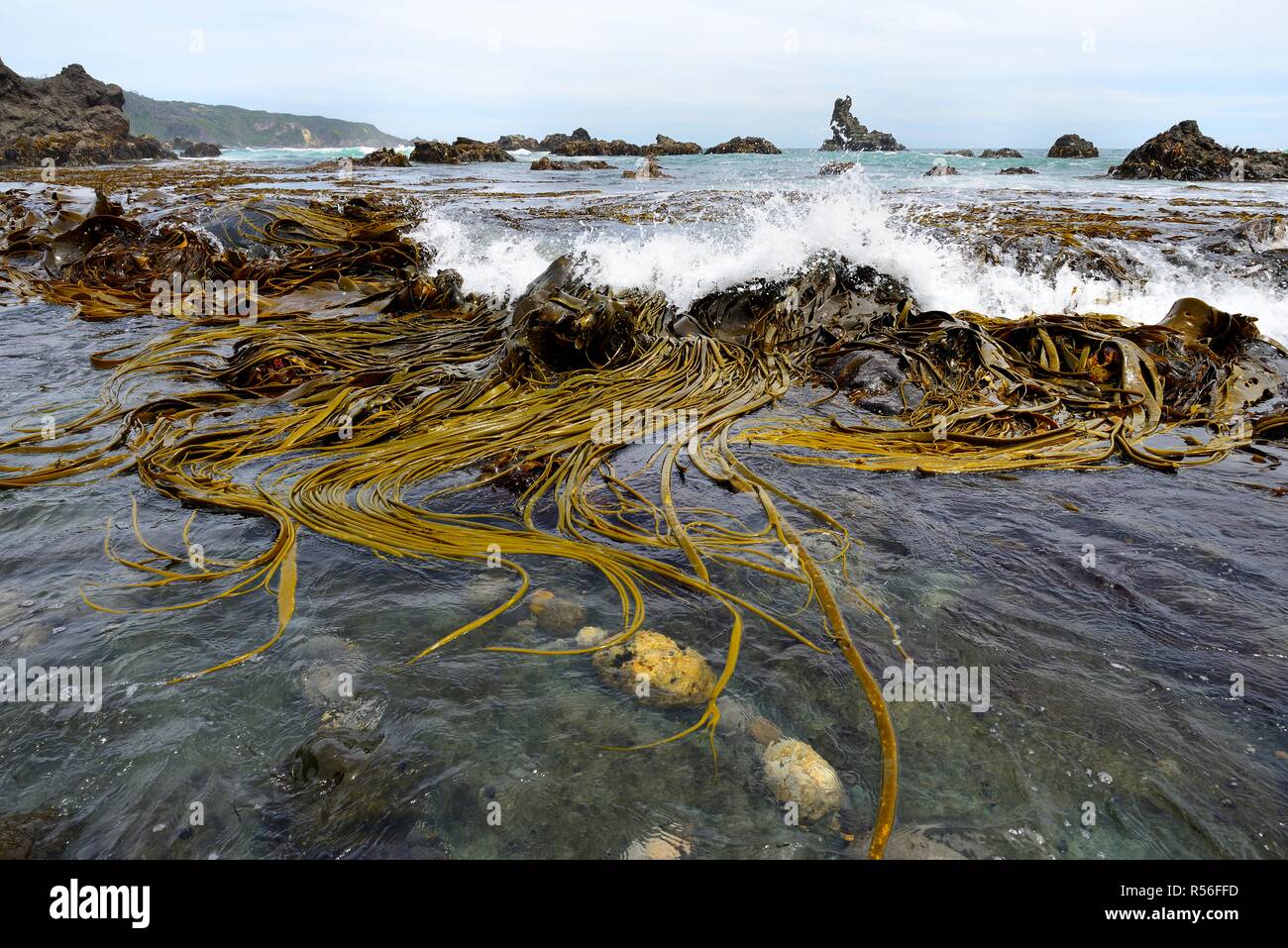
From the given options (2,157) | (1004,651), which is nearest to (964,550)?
(1004,651)

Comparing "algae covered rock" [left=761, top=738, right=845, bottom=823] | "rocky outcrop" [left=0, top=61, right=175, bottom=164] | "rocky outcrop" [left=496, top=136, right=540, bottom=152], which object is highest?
"rocky outcrop" [left=496, top=136, right=540, bottom=152]

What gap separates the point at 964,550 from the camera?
9.67 ft

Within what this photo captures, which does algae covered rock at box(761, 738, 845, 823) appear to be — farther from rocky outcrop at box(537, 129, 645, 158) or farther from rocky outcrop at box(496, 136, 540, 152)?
rocky outcrop at box(496, 136, 540, 152)

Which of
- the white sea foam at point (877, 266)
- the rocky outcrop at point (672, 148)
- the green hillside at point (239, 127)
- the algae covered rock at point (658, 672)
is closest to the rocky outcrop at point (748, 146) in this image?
the rocky outcrop at point (672, 148)

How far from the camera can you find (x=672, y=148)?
62250mm

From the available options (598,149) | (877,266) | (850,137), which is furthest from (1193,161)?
(850,137)

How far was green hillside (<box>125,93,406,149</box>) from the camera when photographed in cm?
9326

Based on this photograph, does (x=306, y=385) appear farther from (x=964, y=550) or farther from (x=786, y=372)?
(x=964, y=550)

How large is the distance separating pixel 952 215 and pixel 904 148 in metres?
81.4

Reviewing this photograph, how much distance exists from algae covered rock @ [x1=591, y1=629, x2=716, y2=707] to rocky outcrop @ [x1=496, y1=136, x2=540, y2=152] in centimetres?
8067

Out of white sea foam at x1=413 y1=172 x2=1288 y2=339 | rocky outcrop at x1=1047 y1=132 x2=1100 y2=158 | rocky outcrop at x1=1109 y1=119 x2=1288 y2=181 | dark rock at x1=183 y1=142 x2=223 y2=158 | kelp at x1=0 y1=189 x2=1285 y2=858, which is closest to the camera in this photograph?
kelp at x1=0 y1=189 x2=1285 y2=858

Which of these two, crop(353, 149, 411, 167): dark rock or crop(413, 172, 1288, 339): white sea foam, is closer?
crop(413, 172, 1288, 339): white sea foam

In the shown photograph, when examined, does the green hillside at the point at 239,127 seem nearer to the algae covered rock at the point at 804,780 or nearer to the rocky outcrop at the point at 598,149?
the rocky outcrop at the point at 598,149

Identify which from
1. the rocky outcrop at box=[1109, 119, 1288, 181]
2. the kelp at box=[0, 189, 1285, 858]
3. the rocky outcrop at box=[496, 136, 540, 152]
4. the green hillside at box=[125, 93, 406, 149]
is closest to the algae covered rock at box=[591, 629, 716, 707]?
the kelp at box=[0, 189, 1285, 858]
